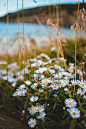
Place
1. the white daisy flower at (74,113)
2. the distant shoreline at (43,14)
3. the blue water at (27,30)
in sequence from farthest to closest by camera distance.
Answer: the distant shoreline at (43,14) → the blue water at (27,30) → the white daisy flower at (74,113)

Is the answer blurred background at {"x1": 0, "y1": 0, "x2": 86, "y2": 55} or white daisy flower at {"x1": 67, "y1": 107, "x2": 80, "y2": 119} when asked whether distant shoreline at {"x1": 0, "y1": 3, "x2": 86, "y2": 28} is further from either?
white daisy flower at {"x1": 67, "y1": 107, "x2": 80, "y2": 119}

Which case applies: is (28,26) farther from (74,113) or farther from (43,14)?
(74,113)

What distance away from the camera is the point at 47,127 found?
964 mm

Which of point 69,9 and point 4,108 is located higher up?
point 69,9

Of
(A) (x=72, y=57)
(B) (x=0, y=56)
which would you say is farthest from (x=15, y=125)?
(B) (x=0, y=56)

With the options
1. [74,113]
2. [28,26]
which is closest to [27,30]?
[28,26]

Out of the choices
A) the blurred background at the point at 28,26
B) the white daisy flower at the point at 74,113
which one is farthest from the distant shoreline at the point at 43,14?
the white daisy flower at the point at 74,113

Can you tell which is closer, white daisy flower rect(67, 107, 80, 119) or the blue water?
white daisy flower rect(67, 107, 80, 119)

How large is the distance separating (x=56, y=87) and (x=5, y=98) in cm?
63

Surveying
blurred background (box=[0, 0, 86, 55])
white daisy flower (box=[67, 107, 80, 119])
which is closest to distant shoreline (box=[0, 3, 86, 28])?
blurred background (box=[0, 0, 86, 55])

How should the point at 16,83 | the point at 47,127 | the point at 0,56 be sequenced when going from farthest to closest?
the point at 0,56
the point at 16,83
the point at 47,127

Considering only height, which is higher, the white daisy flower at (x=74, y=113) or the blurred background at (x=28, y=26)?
the blurred background at (x=28, y=26)

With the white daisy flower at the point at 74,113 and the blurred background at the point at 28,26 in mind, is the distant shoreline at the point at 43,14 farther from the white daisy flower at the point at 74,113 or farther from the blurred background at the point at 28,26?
the white daisy flower at the point at 74,113

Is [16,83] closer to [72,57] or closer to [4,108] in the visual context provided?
[4,108]
